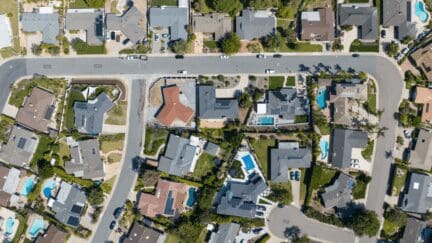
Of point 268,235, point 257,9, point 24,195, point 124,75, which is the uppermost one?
point 257,9

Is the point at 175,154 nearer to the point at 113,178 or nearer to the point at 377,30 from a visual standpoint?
the point at 113,178

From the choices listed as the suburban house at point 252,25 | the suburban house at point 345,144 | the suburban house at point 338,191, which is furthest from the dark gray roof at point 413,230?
the suburban house at point 252,25

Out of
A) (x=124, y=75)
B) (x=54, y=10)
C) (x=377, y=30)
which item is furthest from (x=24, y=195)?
(x=377, y=30)

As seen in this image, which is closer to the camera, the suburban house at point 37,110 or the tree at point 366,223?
the tree at point 366,223

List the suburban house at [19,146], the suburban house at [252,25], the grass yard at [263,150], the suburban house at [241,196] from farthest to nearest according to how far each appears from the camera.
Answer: the suburban house at [19,146] < the grass yard at [263,150] < the suburban house at [252,25] < the suburban house at [241,196]

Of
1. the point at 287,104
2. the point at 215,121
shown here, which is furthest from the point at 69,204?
the point at 287,104

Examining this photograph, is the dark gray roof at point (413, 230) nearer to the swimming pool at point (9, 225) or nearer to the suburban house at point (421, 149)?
the suburban house at point (421, 149)

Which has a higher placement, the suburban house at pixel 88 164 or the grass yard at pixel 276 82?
the grass yard at pixel 276 82
